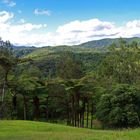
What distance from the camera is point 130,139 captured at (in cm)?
1596

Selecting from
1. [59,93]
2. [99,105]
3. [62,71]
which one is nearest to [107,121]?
[99,105]

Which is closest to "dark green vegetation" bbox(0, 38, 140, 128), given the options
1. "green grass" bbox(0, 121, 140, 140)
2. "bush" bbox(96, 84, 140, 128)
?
"bush" bbox(96, 84, 140, 128)

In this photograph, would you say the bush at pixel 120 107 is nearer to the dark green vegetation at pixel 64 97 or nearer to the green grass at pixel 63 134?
the dark green vegetation at pixel 64 97

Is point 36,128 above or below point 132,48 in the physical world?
below

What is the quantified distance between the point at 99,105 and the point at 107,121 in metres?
2.94

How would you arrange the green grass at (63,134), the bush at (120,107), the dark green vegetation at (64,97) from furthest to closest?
1. the bush at (120,107)
2. the dark green vegetation at (64,97)
3. the green grass at (63,134)

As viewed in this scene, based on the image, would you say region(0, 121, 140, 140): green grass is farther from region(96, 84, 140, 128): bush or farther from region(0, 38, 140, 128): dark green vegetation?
region(96, 84, 140, 128): bush

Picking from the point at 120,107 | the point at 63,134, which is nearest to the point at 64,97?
the point at 120,107

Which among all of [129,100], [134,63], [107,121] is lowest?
[107,121]

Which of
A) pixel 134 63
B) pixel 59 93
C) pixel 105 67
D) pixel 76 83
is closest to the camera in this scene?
pixel 76 83

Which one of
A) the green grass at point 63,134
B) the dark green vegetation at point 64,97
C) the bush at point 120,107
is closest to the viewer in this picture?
the green grass at point 63,134

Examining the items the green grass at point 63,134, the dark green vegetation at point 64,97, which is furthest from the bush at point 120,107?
the green grass at point 63,134

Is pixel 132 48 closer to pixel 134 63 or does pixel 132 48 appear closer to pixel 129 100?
pixel 134 63

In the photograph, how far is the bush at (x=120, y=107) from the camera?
2217 inches
